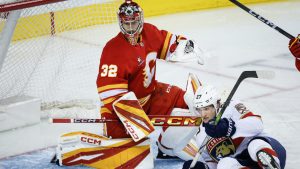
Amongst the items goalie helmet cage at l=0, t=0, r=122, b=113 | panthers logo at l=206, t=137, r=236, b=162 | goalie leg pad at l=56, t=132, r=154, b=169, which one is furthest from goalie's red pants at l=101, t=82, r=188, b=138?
goalie helmet cage at l=0, t=0, r=122, b=113

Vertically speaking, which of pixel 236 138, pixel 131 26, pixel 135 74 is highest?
pixel 131 26

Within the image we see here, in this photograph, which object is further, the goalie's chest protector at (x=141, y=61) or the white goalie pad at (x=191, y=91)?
the white goalie pad at (x=191, y=91)

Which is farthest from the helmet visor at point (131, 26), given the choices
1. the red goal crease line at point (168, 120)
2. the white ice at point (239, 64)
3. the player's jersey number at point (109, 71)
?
the white ice at point (239, 64)

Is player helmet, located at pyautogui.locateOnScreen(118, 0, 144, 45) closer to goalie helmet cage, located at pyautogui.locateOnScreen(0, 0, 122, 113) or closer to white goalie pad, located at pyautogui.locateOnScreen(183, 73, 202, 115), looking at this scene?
white goalie pad, located at pyautogui.locateOnScreen(183, 73, 202, 115)

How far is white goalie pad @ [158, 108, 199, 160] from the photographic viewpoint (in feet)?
10.8

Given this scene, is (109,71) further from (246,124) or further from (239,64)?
(239,64)

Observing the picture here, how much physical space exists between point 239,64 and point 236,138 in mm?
2384

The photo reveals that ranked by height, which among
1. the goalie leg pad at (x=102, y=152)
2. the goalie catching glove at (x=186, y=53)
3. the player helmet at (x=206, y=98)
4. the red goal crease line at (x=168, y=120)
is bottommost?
the goalie leg pad at (x=102, y=152)

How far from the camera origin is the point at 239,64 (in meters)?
5.17

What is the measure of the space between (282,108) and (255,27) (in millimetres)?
2465

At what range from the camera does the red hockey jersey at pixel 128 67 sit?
3.17 m

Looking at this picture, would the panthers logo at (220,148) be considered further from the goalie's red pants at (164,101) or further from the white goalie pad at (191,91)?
the goalie's red pants at (164,101)

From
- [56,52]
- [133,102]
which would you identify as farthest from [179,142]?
[56,52]

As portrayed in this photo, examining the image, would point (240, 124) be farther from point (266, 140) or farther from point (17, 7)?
point (17, 7)
